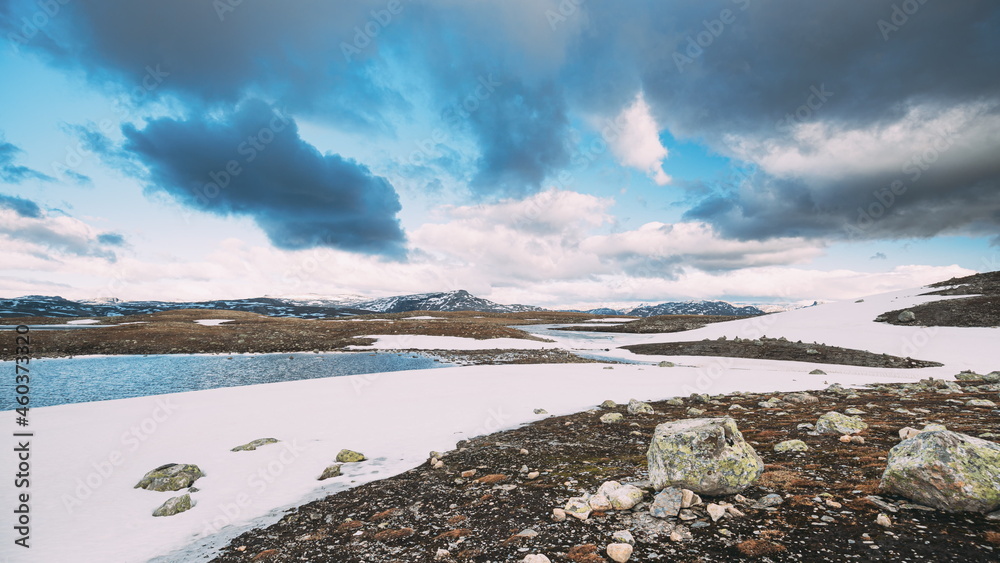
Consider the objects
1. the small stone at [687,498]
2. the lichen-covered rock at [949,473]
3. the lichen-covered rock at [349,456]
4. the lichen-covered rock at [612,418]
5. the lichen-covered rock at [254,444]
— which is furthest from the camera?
the lichen-covered rock at [612,418]

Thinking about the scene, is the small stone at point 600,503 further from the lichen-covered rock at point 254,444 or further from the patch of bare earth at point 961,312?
the patch of bare earth at point 961,312

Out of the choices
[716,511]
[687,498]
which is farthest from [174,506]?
[716,511]

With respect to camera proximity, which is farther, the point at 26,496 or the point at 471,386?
the point at 471,386

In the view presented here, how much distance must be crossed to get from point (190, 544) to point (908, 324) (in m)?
69.6

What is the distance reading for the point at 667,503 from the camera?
741 cm

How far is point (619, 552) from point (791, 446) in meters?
7.41

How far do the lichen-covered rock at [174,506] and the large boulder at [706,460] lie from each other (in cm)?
1122

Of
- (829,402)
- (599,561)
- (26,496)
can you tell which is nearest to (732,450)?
(599,561)

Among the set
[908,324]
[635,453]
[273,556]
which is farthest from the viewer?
[908,324]

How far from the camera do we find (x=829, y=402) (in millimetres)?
18125

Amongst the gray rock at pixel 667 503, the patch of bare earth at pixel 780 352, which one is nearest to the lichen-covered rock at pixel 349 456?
the gray rock at pixel 667 503

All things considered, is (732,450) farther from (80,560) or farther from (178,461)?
(178,461)

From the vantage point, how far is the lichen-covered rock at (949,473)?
607 centimetres

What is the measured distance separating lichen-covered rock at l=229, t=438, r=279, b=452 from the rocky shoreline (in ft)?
17.9
